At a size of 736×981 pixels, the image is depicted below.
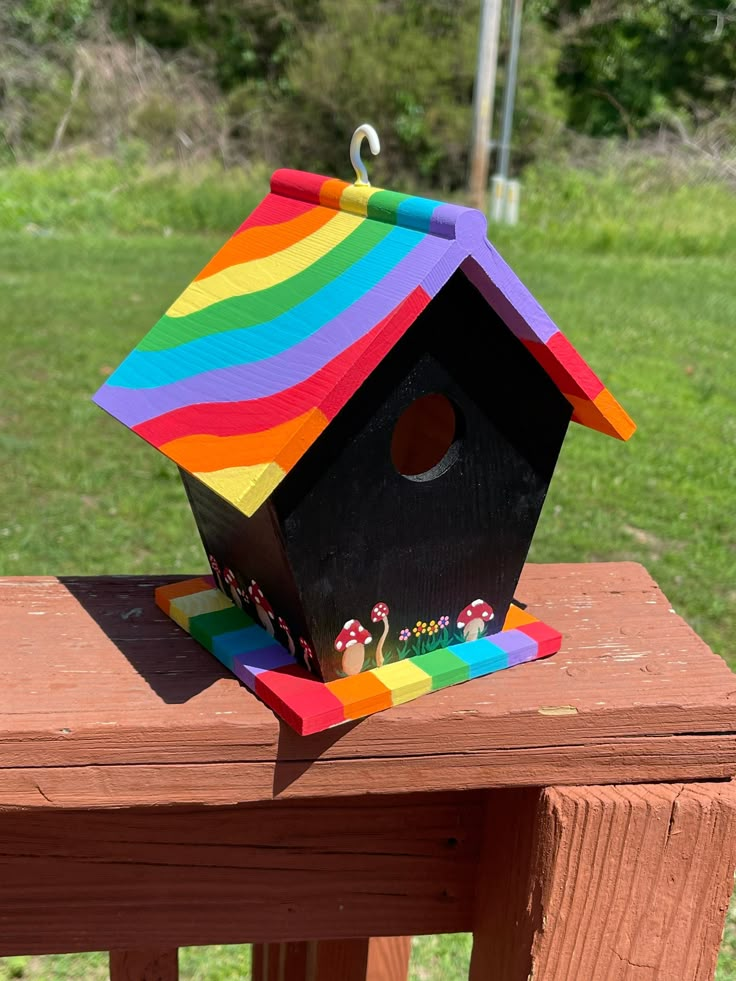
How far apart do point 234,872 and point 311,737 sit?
0.23 metres

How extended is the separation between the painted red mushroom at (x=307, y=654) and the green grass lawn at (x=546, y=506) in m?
1.79

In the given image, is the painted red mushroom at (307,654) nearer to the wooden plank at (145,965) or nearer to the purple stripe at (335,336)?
the purple stripe at (335,336)

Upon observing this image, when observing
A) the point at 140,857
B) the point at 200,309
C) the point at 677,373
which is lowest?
the point at 140,857

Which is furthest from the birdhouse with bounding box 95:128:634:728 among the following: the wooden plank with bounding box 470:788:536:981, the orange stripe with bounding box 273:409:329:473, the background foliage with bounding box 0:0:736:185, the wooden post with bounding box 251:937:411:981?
the background foliage with bounding box 0:0:736:185

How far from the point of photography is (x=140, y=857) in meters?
1.07

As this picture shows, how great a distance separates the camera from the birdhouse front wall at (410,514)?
3.75 feet

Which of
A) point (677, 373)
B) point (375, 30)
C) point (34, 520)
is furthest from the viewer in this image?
point (375, 30)

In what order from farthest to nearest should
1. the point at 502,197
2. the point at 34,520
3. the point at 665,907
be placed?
the point at 502,197
the point at 34,520
the point at 665,907

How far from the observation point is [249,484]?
1000mm

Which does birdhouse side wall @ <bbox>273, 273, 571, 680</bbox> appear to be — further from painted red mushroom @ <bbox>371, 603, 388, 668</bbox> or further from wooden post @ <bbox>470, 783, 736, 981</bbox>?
wooden post @ <bbox>470, 783, 736, 981</bbox>

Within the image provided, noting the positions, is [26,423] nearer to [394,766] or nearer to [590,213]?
[394,766]

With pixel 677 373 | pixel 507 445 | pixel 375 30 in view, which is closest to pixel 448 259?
pixel 507 445

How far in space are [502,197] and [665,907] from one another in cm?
1222

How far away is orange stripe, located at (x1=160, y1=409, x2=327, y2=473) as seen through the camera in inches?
39.9
